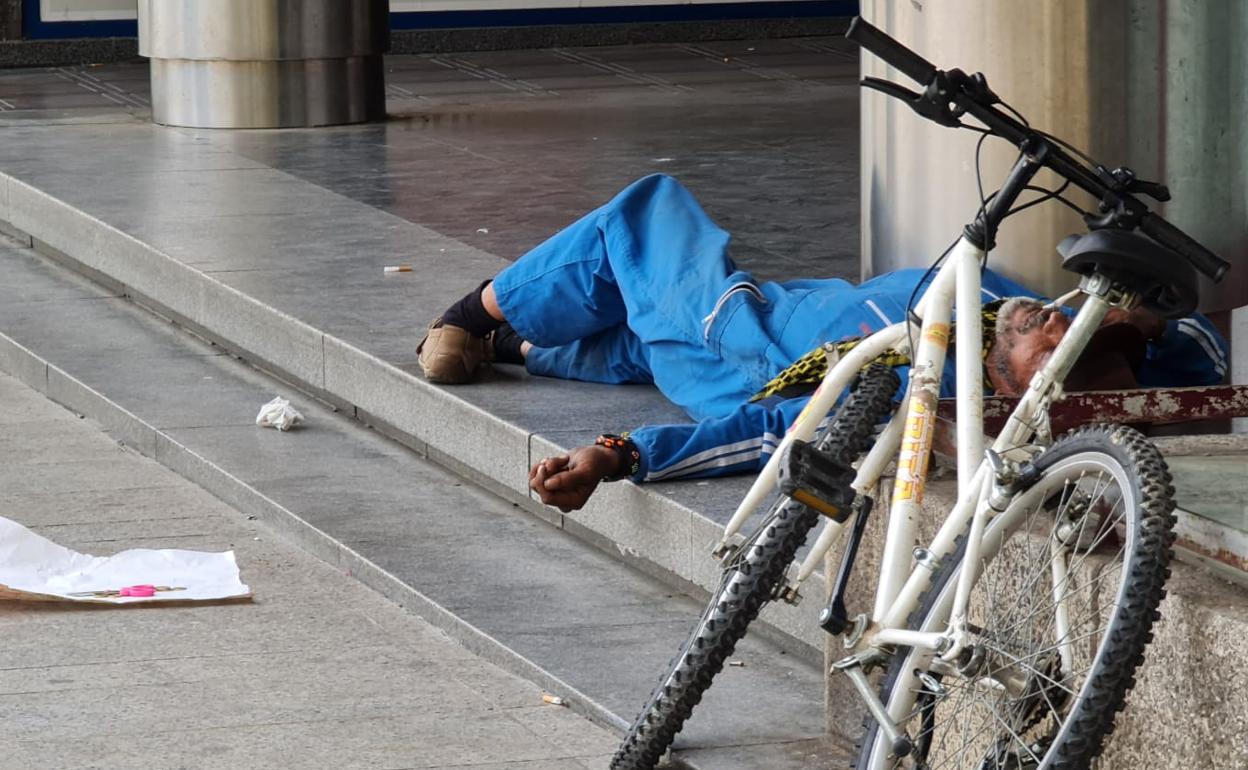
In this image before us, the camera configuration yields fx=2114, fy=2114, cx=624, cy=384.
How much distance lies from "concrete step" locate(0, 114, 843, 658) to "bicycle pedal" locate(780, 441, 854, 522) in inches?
→ 32.6

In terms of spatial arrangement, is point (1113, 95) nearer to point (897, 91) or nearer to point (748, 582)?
point (748, 582)

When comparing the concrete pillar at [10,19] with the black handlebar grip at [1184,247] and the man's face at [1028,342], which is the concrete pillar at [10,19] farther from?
the black handlebar grip at [1184,247]

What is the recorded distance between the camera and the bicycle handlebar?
2707mm

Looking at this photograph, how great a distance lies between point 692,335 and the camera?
193 inches

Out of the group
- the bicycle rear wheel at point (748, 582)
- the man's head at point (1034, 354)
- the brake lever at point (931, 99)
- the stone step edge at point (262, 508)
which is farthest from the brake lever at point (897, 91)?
the stone step edge at point (262, 508)

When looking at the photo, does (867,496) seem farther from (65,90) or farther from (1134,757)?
(65,90)

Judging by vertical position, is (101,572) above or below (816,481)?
below

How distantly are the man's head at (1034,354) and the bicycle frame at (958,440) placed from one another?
1.69 feet

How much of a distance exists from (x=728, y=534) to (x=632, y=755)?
400mm

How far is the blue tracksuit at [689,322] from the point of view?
4.44m

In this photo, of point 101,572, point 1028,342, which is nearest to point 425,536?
point 101,572

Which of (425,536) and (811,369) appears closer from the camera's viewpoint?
(811,369)

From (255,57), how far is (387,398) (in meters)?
5.74

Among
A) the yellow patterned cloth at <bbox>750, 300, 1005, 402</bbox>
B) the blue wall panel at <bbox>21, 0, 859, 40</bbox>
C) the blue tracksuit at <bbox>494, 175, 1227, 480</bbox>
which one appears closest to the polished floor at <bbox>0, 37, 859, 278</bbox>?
the blue wall panel at <bbox>21, 0, 859, 40</bbox>
